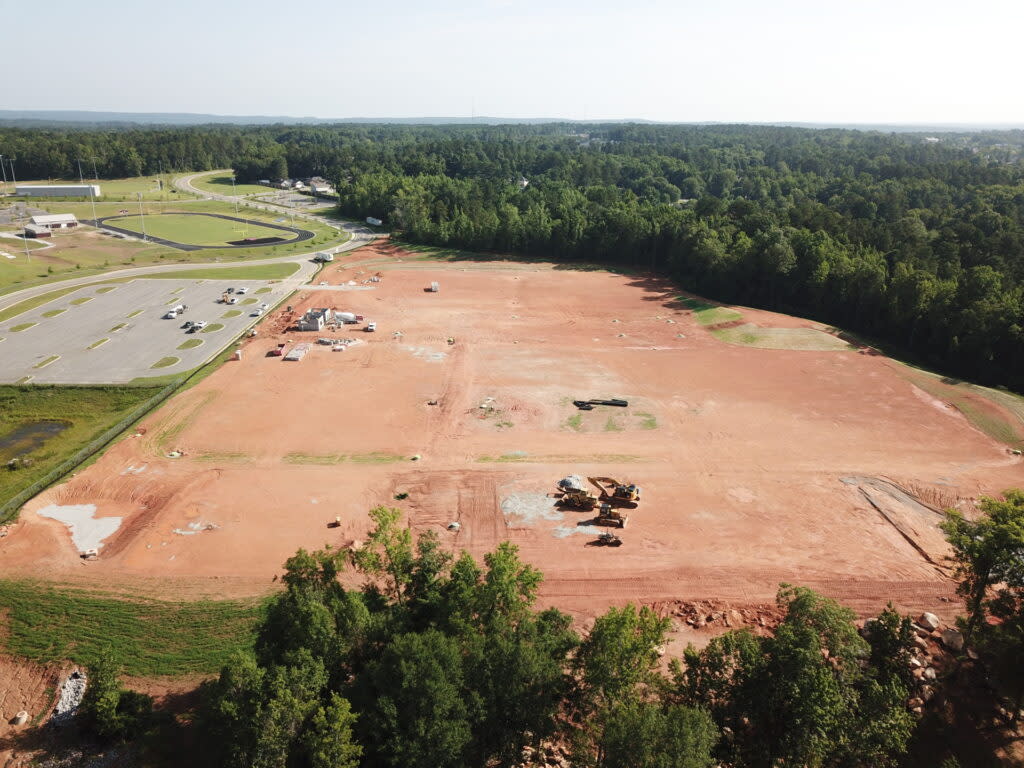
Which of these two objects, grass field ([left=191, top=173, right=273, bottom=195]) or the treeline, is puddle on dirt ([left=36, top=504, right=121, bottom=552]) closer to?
the treeline

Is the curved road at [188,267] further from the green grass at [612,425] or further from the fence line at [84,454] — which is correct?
the green grass at [612,425]

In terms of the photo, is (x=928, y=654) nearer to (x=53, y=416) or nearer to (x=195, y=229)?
(x=53, y=416)

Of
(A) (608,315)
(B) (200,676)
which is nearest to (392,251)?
(A) (608,315)

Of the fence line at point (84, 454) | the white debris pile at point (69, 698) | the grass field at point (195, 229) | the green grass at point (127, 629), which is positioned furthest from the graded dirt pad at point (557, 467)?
the grass field at point (195, 229)

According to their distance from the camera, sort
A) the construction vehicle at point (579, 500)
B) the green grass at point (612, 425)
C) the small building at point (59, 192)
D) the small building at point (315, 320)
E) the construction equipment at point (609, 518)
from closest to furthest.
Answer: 1. the construction equipment at point (609, 518)
2. the construction vehicle at point (579, 500)
3. the green grass at point (612, 425)
4. the small building at point (315, 320)
5. the small building at point (59, 192)

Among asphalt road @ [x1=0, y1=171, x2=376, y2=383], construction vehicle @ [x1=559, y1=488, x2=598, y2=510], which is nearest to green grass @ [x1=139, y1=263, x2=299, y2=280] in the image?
asphalt road @ [x1=0, y1=171, x2=376, y2=383]

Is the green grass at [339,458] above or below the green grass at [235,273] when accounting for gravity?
below
